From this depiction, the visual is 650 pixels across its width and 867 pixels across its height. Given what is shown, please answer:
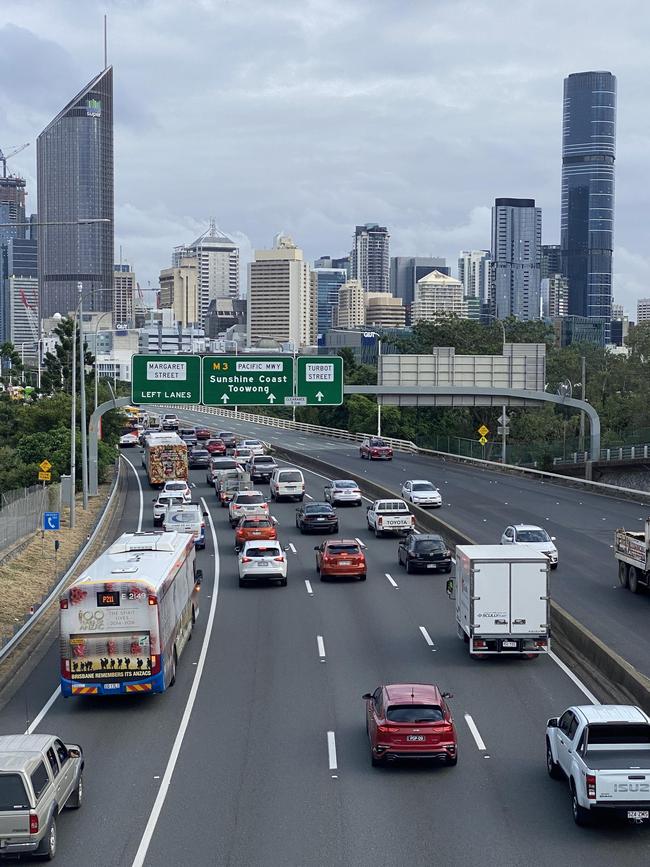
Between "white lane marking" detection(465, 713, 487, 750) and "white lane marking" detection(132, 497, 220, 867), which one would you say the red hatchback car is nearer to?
"white lane marking" detection(465, 713, 487, 750)

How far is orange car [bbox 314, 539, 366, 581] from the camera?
39438 mm

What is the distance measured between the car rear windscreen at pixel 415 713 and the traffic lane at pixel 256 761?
4.63ft

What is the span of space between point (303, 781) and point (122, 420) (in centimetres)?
8101

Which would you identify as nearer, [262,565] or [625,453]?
[262,565]

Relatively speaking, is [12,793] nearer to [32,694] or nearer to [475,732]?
[475,732]

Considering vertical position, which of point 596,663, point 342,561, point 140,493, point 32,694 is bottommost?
point 140,493

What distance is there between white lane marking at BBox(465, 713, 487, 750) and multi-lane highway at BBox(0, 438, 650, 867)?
59mm

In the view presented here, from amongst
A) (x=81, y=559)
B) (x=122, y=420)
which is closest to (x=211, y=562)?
(x=81, y=559)

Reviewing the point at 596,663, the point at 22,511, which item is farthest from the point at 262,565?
the point at 596,663

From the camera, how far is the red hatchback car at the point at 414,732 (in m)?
19.2

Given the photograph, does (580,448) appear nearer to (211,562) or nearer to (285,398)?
(285,398)

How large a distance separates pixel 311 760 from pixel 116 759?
328cm

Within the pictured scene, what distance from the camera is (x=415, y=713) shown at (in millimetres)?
19375

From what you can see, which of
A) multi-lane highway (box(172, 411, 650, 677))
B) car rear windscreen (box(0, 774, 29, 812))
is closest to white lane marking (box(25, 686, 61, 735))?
car rear windscreen (box(0, 774, 29, 812))
